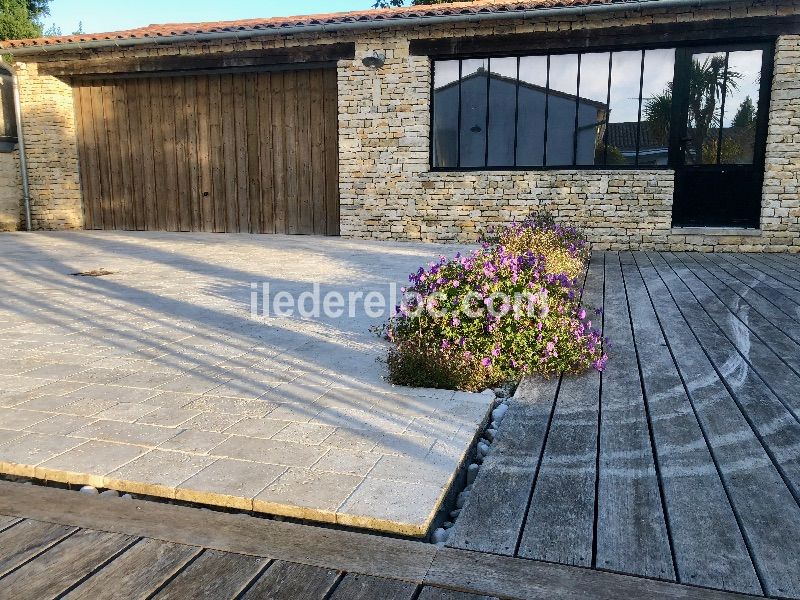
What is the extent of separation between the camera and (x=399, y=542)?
192cm

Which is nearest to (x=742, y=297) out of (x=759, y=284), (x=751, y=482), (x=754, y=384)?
(x=759, y=284)

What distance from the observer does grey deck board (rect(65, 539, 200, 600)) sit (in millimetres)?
1673

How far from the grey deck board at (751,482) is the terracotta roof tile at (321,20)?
745 centimetres

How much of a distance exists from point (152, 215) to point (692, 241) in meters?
10.2

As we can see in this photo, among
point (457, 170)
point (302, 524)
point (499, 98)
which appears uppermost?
point (499, 98)

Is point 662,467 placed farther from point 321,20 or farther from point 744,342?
point 321,20

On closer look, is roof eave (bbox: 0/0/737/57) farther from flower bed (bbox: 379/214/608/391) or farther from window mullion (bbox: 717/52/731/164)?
flower bed (bbox: 379/214/608/391)

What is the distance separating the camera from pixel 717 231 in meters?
9.55

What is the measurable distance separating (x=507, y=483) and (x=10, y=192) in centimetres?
1364

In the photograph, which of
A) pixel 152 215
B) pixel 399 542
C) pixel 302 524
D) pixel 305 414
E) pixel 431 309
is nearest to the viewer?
pixel 399 542

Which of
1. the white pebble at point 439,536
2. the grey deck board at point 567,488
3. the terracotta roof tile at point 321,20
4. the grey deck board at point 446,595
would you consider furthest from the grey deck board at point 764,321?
the terracotta roof tile at point 321,20

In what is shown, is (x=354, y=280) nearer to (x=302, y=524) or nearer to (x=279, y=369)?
(x=279, y=369)

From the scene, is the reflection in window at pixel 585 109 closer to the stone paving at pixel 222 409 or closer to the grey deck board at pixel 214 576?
the stone paving at pixel 222 409

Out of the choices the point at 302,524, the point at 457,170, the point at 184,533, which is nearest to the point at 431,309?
the point at 302,524
